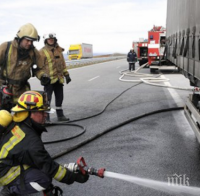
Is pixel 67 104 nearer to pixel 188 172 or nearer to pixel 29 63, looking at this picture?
pixel 29 63

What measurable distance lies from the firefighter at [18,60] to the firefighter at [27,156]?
1575mm

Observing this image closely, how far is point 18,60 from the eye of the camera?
434 centimetres

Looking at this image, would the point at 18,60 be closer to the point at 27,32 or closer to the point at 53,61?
the point at 27,32

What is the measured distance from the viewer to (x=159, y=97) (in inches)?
358

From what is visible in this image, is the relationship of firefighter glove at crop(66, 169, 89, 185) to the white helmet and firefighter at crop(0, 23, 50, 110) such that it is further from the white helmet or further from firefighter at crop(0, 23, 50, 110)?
the white helmet

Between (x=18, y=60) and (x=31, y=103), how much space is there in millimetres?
1869

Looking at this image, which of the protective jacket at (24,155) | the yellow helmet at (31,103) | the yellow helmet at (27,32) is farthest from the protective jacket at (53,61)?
the protective jacket at (24,155)

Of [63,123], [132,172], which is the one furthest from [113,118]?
[132,172]

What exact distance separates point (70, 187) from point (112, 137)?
76.9 inches

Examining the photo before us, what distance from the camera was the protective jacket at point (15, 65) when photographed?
14.0 feet

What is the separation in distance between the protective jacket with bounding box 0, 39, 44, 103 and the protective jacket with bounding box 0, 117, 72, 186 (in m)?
1.81

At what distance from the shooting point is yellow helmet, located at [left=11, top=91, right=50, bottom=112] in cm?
268


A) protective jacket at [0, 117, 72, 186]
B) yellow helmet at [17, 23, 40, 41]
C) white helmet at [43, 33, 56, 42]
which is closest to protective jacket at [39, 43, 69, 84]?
white helmet at [43, 33, 56, 42]

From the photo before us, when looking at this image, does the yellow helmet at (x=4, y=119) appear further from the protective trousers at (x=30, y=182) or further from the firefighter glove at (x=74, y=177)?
the firefighter glove at (x=74, y=177)
